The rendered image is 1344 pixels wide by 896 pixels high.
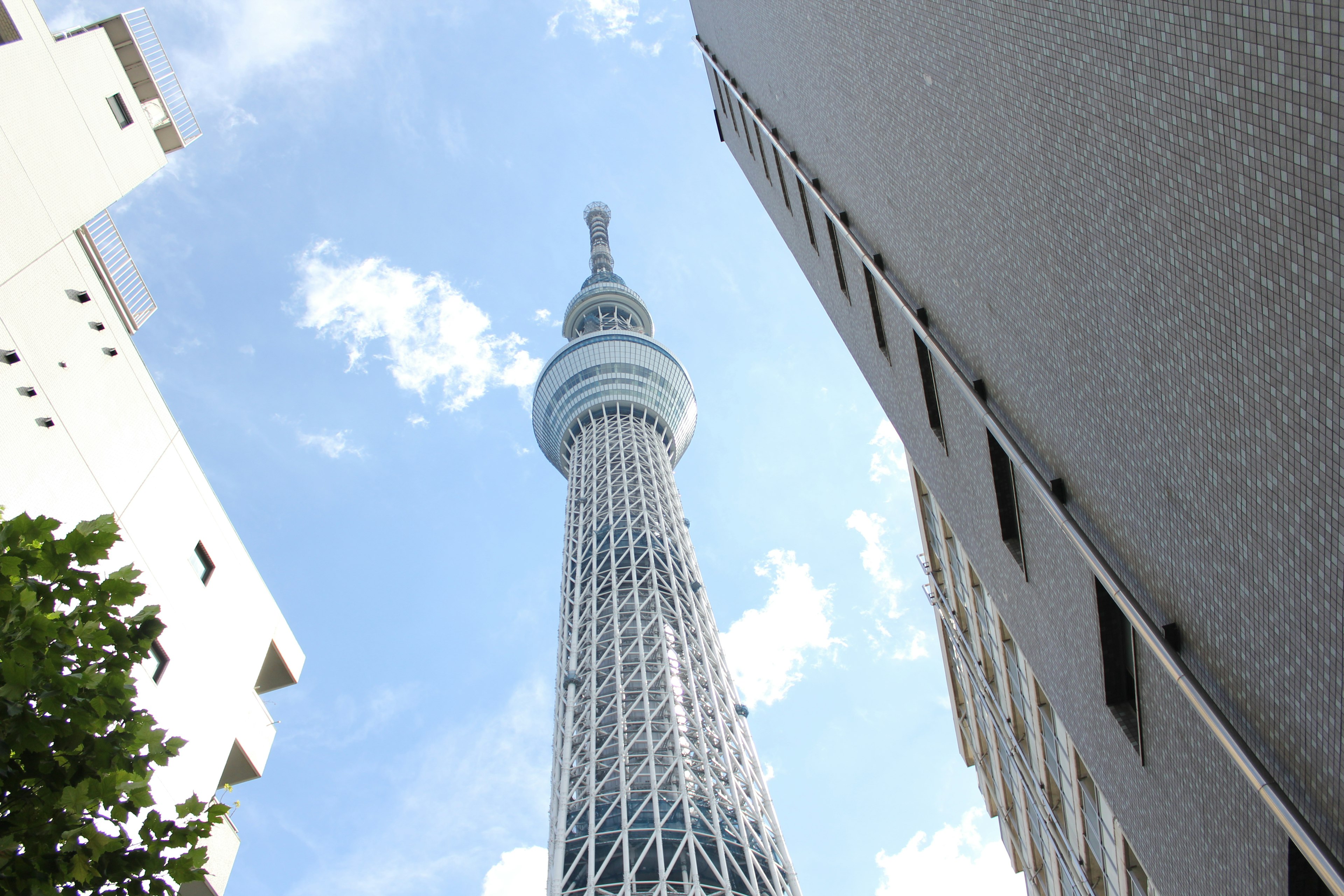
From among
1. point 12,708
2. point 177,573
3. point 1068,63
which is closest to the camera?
point 12,708

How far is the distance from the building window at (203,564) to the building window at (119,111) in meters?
7.98

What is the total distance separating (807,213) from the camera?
19.4m

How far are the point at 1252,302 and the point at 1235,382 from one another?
61 centimetres

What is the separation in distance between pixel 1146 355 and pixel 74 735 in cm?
796

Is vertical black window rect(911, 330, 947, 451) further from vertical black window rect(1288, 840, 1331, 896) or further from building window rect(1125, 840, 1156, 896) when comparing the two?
building window rect(1125, 840, 1156, 896)

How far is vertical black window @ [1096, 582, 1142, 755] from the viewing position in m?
8.98

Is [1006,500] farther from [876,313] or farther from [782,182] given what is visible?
[782,182]

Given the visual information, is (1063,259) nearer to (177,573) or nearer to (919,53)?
(919,53)

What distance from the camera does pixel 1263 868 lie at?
6.64 meters

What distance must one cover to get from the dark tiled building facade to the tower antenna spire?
88.7 meters

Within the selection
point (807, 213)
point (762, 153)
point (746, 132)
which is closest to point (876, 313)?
point (807, 213)

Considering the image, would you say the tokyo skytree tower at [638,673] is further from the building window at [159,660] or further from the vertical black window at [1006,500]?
the vertical black window at [1006,500]

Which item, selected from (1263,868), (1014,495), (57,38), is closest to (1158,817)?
(1263,868)

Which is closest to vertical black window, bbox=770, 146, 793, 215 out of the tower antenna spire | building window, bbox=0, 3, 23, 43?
building window, bbox=0, 3, 23, 43
